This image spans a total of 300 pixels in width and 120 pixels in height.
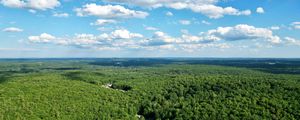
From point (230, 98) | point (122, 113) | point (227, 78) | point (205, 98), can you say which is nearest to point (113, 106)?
point (122, 113)

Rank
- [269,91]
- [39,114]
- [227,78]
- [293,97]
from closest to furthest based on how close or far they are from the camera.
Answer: [39,114], [293,97], [269,91], [227,78]

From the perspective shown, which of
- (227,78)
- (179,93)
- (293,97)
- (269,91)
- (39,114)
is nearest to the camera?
(39,114)

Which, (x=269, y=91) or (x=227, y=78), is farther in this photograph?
(x=227, y=78)

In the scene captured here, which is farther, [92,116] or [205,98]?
[205,98]

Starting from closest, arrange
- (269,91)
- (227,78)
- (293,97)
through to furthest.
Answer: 1. (293,97)
2. (269,91)
3. (227,78)

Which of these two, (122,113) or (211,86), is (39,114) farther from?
(211,86)

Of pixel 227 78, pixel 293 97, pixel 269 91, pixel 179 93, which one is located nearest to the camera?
pixel 293 97

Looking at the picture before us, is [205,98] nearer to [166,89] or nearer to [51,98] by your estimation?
[166,89]

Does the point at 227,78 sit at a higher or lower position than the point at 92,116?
higher

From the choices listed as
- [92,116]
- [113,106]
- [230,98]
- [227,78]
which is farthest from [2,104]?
[227,78]
